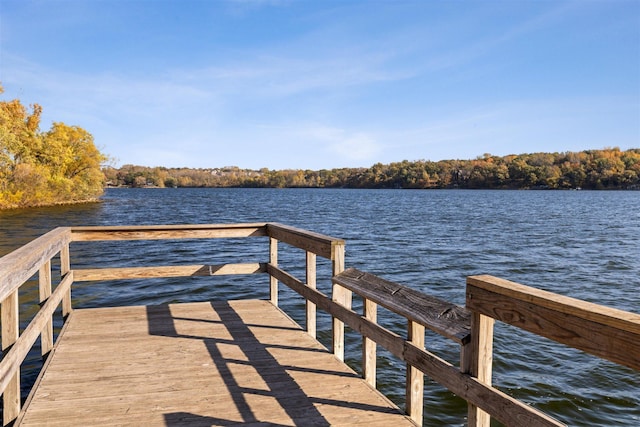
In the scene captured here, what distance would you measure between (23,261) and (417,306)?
2.66 meters

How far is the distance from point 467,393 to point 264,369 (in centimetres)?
221

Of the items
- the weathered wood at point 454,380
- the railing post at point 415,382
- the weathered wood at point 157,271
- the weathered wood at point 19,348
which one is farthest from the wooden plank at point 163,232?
the railing post at point 415,382

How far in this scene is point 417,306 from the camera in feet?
10.0

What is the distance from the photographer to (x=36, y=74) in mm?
32938

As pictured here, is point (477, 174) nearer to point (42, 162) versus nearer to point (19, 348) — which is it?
point (42, 162)

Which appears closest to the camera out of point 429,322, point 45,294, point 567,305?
point 567,305

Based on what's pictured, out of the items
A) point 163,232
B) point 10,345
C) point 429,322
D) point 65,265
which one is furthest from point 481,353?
point 65,265

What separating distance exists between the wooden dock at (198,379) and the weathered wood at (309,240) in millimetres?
1005

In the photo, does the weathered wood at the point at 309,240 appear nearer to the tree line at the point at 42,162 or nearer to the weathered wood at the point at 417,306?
the weathered wood at the point at 417,306

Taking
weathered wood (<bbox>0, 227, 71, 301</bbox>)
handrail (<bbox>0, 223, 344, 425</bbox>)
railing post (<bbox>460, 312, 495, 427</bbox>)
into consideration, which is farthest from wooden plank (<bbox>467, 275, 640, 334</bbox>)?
weathered wood (<bbox>0, 227, 71, 301</bbox>)

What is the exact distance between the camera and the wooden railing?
1.80 m

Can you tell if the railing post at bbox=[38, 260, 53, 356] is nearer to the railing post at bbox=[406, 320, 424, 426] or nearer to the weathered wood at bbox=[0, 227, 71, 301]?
the weathered wood at bbox=[0, 227, 71, 301]

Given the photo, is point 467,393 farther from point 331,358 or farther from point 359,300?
point 359,300

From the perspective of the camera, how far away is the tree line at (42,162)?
42.4 meters
